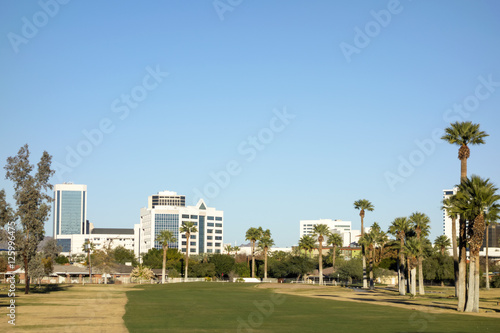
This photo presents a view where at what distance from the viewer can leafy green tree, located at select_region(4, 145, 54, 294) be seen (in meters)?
71.4

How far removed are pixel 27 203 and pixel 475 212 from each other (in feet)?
177

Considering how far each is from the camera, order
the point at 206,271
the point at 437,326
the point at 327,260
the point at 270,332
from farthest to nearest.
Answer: the point at 327,260, the point at 206,271, the point at 437,326, the point at 270,332

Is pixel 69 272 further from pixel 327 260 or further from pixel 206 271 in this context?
pixel 327 260

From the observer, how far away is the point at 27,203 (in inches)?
2830

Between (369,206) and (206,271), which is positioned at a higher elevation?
(369,206)

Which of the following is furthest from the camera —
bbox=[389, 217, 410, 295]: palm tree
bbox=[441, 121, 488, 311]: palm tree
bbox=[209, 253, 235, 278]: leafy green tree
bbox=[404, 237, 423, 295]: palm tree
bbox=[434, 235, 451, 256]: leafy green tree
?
bbox=[209, 253, 235, 278]: leafy green tree

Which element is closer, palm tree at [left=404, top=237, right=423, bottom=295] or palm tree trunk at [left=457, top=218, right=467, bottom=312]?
palm tree trunk at [left=457, top=218, right=467, bottom=312]

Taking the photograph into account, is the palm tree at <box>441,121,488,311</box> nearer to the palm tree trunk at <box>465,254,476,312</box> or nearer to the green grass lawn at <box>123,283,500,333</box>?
the palm tree trunk at <box>465,254,476,312</box>

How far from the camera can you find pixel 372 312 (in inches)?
1908

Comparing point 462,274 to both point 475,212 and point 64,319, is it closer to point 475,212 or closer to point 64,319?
point 475,212

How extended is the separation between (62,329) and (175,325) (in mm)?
7240

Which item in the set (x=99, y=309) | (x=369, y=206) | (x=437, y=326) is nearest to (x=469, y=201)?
(x=437, y=326)

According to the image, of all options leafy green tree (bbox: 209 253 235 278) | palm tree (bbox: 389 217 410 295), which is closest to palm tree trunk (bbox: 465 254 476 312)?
palm tree (bbox: 389 217 410 295)

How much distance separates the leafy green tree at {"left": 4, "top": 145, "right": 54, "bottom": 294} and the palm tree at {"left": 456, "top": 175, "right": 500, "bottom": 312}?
51.9 m
